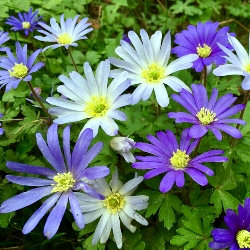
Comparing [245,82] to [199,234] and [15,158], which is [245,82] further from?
[15,158]

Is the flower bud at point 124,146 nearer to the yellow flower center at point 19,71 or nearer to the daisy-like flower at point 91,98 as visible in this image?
the daisy-like flower at point 91,98

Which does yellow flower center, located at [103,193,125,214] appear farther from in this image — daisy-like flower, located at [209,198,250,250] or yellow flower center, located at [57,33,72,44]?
yellow flower center, located at [57,33,72,44]

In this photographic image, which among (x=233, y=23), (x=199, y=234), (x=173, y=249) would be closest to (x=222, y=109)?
(x=199, y=234)

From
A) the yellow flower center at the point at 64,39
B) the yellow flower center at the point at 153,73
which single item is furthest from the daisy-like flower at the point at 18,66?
the yellow flower center at the point at 153,73

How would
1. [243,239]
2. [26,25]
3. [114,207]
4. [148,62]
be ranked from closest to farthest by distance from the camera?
[243,239] < [114,207] < [148,62] < [26,25]

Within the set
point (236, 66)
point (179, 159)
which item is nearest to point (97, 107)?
point (179, 159)

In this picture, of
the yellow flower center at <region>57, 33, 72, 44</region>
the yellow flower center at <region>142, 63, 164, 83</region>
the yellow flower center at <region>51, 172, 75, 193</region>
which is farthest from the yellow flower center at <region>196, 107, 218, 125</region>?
the yellow flower center at <region>57, 33, 72, 44</region>

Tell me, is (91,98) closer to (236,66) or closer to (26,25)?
(236,66)
